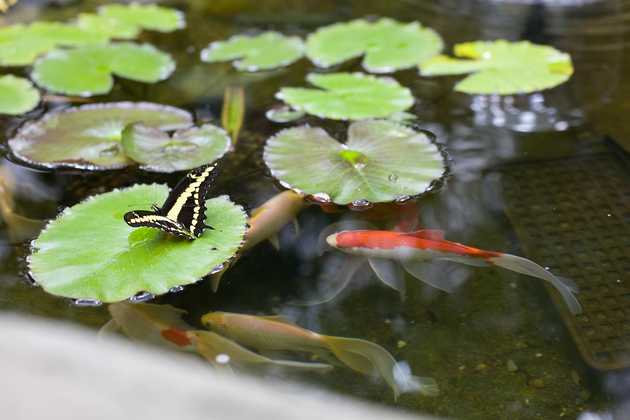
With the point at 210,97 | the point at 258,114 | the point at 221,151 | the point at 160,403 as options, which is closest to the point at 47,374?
the point at 160,403

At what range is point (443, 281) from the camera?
1.53 m

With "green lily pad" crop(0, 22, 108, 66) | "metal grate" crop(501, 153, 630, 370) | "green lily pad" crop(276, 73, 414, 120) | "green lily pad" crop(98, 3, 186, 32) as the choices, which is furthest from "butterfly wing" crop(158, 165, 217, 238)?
"green lily pad" crop(98, 3, 186, 32)

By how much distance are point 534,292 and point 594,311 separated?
5.1 inches

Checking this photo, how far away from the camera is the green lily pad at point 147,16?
9.54 ft

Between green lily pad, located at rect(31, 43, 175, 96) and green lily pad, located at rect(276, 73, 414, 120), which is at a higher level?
green lily pad, located at rect(31, 43, 175, 96)

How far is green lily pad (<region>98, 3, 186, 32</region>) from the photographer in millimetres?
2907

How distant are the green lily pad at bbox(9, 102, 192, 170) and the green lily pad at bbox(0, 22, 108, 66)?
2.05 ft

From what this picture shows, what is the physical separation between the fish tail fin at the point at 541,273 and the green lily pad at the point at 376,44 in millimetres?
1101

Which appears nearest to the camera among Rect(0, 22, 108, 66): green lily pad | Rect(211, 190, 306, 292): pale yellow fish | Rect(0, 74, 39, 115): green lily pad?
Rect(211, 190, 306, 292): pale yellow fish

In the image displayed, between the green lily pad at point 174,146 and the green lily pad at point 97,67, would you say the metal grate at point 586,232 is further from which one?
the green lily pad at point 97,67

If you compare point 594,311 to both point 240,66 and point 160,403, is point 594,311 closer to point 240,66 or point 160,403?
point 160,403

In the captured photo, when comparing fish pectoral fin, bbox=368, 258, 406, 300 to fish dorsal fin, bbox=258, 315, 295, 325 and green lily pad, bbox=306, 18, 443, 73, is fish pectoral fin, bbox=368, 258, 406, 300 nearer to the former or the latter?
fish dorsal fin, bbox=258, 315, 295, 325

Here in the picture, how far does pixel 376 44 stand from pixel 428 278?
1336mm

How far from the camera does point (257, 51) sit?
8.61ft
